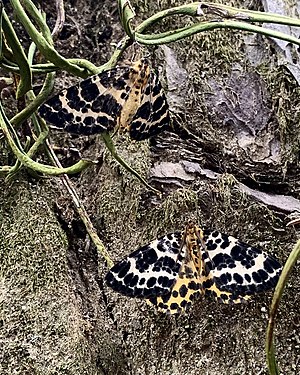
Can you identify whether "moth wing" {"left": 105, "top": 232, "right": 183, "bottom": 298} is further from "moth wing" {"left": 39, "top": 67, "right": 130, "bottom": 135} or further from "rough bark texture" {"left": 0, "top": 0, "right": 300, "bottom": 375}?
"moth wing" {"left": 39, "top": 67, "right": 130, "bottom": 135}

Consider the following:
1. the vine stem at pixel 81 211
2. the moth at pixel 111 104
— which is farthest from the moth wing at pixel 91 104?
the vine stem at pixel 81 211

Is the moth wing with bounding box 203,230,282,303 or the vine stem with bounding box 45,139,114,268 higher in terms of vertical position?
the vine stem with bounding box 45,139,114,268

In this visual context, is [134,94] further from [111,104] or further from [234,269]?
[234,269]

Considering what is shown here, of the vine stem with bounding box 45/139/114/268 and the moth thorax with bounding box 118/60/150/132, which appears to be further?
the vine stem with bounding box 45/139/114/268

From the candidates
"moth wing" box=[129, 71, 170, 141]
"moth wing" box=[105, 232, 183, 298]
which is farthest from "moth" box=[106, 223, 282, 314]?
"moth wing" box=[129, 71, 170, 141]

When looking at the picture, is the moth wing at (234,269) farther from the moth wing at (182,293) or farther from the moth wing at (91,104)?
the moth wing at (91,104)

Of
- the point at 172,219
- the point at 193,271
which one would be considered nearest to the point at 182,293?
the point at 193,271
